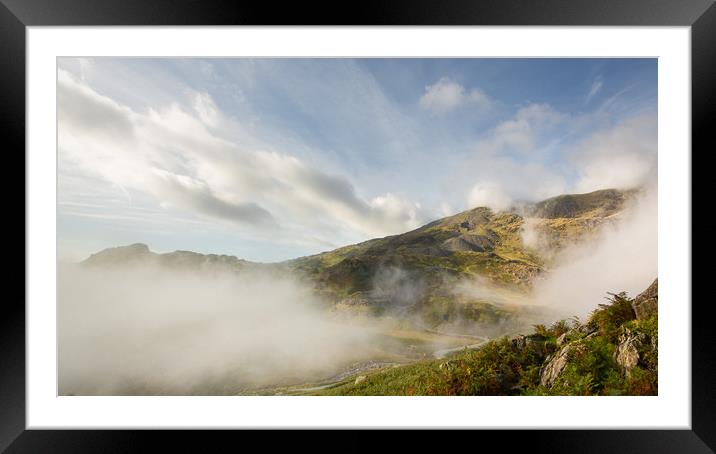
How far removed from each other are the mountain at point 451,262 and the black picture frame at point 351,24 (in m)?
1.08

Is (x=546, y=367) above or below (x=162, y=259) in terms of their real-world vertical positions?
below

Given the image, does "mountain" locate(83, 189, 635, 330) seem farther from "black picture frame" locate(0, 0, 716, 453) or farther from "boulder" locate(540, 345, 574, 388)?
"black picture frame" locate(0, 0, 716, 453)

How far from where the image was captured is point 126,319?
8.04 feet

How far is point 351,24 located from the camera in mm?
1524

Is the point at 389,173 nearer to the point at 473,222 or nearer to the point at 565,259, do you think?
the point at 473,222

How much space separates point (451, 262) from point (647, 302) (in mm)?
1522

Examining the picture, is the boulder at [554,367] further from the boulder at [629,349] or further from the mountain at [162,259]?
the mountain at [162,259]

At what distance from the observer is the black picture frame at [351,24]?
1.49 m

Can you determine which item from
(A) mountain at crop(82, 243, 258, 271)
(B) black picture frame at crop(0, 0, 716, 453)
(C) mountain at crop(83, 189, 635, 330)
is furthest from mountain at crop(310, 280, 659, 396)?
(A) mountain at crop(82, 243, 258, 271)

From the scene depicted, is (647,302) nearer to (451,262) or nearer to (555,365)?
(555,365)

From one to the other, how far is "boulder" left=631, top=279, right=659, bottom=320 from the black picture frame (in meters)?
0.81

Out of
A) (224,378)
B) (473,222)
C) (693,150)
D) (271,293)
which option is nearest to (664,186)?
(693,150)

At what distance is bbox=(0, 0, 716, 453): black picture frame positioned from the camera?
149 centimetres

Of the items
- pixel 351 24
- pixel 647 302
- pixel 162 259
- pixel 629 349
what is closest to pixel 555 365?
pixel 629 349
